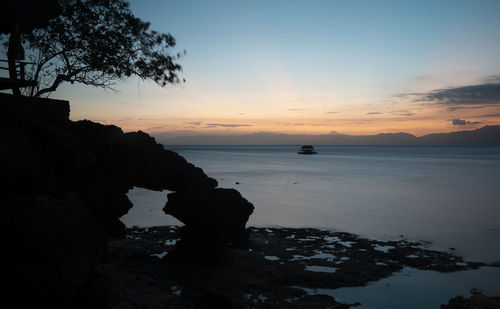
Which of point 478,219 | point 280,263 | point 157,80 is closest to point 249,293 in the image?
point 280,263

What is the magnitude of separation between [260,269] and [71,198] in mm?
6516

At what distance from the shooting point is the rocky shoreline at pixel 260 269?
9.06 metres

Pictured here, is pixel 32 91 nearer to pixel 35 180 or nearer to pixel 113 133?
pixel 113 133

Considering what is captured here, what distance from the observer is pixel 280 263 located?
12.2 metres

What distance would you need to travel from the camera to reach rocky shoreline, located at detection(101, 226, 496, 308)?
9062mm

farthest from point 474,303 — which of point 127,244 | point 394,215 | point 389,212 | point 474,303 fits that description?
point 389,212

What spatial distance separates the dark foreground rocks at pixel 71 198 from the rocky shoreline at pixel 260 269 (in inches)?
36.4

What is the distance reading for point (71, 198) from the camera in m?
7.20

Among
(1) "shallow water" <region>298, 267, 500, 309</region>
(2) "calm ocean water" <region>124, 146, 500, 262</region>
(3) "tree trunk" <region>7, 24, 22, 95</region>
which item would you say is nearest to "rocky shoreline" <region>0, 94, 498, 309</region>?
(1) "shallow water" <region>298, 267, 500, 309</region>

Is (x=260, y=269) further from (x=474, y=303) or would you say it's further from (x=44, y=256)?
(x=44, y=256)

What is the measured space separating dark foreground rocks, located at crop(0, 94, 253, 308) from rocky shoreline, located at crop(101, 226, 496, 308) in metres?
0.92

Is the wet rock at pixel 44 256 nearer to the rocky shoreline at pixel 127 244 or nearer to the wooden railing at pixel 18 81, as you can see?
the rocky shoreline at pixel 127 244

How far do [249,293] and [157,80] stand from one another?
7828mm

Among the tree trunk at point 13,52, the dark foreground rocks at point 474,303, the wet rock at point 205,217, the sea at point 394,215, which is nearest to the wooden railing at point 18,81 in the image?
the tree trunk at point 13,52
